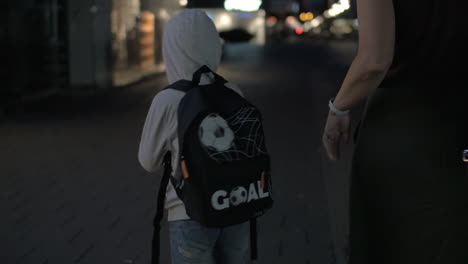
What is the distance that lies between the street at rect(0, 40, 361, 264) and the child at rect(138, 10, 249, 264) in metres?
2.12

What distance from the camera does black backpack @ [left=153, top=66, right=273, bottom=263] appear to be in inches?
94.8

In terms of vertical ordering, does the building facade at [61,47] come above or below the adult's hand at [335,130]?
below

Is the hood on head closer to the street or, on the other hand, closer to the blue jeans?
the blue jeans

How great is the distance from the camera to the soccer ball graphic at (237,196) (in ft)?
8.13

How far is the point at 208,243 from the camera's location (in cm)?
264

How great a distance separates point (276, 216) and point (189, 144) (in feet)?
11.4

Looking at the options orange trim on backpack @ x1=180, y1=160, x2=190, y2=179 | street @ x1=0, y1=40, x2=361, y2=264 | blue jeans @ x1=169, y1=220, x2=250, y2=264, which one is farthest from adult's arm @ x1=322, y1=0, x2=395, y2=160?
street @ x1=0, y1=40, x2=361, y2=264

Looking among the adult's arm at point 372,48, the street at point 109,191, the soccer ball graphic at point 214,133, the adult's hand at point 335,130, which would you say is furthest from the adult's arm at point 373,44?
the street at point 109,191

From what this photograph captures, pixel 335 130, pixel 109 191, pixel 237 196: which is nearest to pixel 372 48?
pixel 335 130

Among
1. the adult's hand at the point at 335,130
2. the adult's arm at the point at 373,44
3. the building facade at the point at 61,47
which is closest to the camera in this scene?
the adult's arm at the point at 373,44

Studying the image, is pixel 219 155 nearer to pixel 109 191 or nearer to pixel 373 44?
pixel 373 44

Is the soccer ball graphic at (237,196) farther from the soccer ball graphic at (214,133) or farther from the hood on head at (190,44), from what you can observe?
the hood on head at (190,44)

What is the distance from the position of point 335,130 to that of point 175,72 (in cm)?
66

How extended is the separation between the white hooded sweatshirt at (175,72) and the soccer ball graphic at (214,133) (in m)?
0.17
